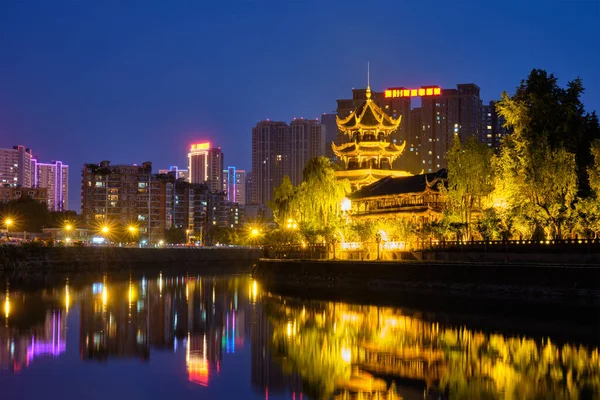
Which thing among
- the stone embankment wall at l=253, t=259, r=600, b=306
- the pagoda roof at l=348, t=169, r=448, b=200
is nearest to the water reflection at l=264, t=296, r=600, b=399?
the stone embankment wall at l=253, t=259, r=600, b=306

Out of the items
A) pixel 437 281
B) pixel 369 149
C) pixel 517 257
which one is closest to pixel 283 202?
pixel 369 149

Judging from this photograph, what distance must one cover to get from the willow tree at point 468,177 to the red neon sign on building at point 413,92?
100553 mm

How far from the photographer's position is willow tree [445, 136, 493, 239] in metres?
47.1

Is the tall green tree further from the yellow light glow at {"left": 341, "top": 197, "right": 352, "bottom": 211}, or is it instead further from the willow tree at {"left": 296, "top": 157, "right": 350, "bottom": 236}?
the yellow light glow at {"left": 341, "top": 197, "right": 352, "bottom": 211}

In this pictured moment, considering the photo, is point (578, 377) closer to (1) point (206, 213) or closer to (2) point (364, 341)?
(2) point (364, 341)

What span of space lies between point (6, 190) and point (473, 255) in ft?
434

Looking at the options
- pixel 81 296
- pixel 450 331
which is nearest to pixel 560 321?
pixel 450 331

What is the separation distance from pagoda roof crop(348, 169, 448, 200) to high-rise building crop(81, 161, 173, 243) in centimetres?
8519

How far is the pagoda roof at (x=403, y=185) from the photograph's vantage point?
176 ft

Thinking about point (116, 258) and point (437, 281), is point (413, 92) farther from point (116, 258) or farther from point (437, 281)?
point (437, 281)

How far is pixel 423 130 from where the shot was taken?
159 m

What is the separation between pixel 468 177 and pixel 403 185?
1050 centimetres

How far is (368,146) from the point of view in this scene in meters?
71.9

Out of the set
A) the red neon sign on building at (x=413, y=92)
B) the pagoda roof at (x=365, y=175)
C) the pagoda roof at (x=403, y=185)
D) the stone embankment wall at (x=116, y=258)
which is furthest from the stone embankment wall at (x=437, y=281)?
the red neon sign on building at (x=413, y=92)
